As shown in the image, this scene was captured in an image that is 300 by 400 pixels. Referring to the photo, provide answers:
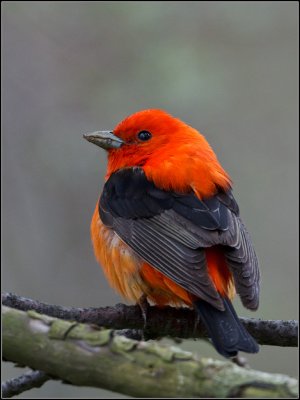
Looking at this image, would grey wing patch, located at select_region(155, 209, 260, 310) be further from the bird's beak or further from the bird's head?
the bird's beak

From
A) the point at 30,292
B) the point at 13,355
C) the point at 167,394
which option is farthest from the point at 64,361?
the point at 30,292

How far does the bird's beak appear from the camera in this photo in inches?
217

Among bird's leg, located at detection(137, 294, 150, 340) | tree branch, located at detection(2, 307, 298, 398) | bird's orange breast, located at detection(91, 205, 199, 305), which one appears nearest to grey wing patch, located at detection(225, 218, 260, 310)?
bird's orange breast, located at detection(91, 205, 199, 305)

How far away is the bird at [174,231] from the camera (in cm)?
414

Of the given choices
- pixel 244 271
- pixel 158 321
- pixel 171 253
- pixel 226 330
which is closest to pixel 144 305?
pixel 158 321

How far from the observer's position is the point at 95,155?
22.7 feet

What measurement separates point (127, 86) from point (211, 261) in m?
2.87

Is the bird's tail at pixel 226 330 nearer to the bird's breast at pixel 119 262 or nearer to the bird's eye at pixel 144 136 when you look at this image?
the bird's breast at pixel 119 262

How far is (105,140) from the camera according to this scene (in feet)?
18.2

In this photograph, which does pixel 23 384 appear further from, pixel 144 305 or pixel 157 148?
pixel 157 148

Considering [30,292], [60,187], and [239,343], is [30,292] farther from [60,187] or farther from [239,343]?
[239,343]

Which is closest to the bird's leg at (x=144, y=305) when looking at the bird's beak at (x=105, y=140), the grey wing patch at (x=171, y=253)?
the grey wing patch at (x=171, y=253)

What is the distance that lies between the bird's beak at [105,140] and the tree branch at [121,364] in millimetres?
2995

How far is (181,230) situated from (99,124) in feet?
9.05
